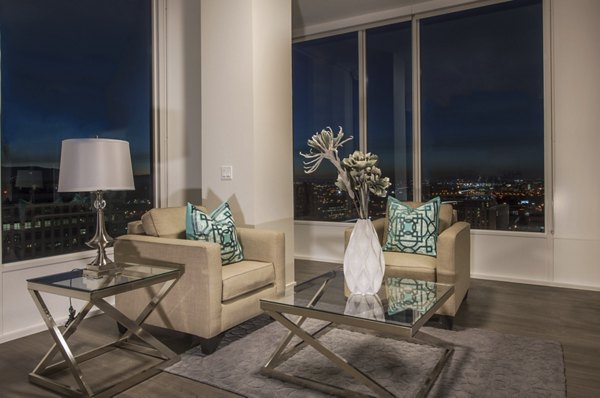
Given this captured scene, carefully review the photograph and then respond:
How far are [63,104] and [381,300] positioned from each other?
2.76 meters

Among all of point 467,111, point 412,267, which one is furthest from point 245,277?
point 467,111

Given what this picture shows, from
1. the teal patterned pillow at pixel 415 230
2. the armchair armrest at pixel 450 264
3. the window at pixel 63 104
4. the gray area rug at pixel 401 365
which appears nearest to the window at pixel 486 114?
the teal patterned pillow at pixel 415 230

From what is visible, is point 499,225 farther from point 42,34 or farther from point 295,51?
point 42,34

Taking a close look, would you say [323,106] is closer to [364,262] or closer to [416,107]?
[416,107]

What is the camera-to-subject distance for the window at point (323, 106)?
5.57 metres

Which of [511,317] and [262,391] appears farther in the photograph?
[511,317]

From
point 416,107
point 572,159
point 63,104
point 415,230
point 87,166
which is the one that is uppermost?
point 416,107

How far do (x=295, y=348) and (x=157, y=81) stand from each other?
2776 millimetres

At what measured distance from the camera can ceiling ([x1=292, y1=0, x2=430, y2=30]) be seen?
16.1 feet

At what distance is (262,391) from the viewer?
7.02ft

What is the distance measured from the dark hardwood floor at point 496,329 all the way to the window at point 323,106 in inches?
86.4

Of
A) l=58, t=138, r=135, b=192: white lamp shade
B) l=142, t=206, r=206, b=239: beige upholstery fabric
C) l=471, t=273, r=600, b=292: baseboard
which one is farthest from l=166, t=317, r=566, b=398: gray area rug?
l=471, t=273, r=600, b=292: baseboard

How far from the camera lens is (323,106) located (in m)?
5.82

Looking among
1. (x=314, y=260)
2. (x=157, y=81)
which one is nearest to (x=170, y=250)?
(x=157, y=81)
